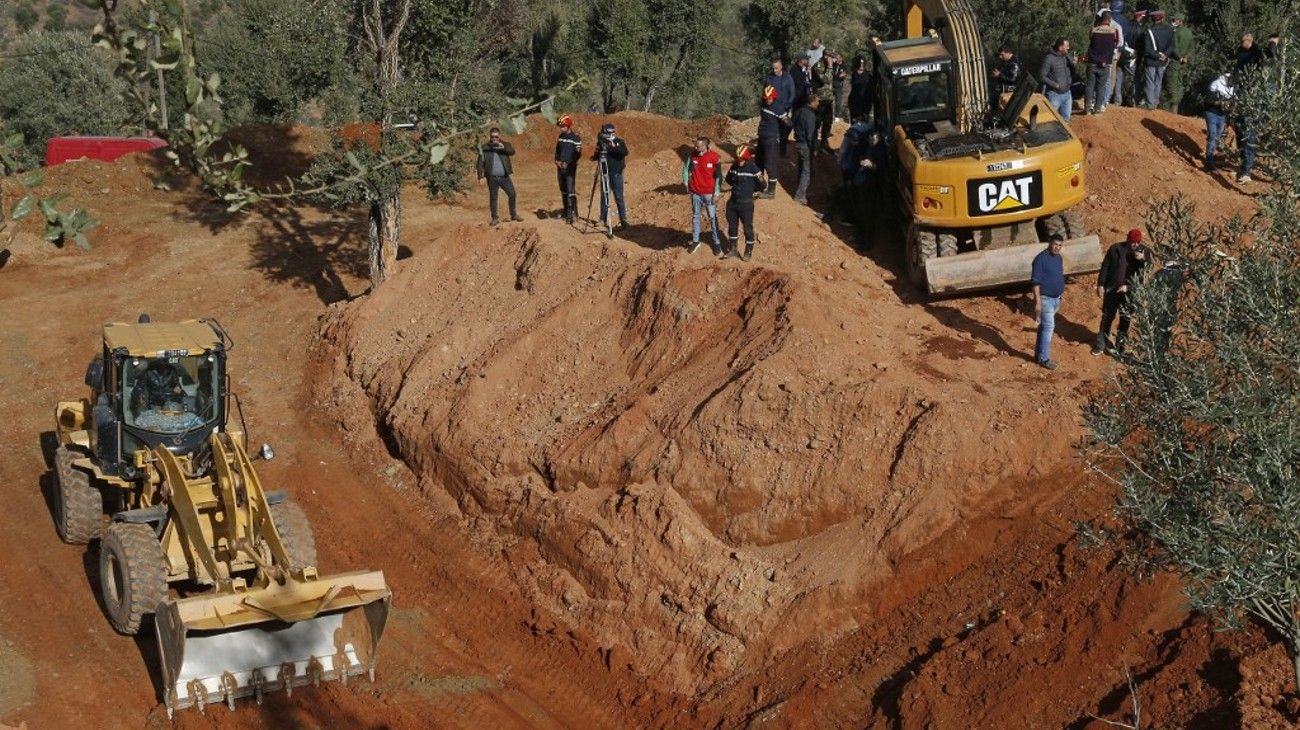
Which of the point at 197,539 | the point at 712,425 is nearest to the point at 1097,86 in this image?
the point at 712,425

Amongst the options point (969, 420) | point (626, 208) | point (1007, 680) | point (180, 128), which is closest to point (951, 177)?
point (969, 420)

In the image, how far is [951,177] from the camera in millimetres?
17859

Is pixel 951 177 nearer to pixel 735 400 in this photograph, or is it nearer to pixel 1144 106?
pixel 735 400

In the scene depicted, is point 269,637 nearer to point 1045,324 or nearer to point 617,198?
point 1045,324

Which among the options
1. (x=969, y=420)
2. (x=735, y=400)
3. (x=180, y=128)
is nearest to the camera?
(x=180, y=128)

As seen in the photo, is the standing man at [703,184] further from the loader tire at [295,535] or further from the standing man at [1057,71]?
the loader tire at [295,535]

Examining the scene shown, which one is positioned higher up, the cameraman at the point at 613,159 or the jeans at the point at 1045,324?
the cameraman at the point at 613,159

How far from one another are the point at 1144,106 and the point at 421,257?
12.6 metres

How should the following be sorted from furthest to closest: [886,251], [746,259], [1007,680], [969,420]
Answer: [886,251]
[746,259]
[969,420]
[1007,680]

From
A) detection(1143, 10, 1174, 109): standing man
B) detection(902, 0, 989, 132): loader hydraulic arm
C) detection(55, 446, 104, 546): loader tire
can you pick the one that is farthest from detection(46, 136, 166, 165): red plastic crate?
detection(1143, 10, 1174, 109): standing man

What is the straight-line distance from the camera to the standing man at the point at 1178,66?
79.1 feet

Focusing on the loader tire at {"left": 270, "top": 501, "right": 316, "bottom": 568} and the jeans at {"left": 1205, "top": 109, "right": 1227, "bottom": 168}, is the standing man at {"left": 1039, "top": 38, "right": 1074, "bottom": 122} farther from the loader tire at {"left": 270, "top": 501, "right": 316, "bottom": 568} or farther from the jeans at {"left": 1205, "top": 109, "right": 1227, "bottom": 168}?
the loader tire at {"left": 270, "top": 501, "right": 316, "bottom": 568}

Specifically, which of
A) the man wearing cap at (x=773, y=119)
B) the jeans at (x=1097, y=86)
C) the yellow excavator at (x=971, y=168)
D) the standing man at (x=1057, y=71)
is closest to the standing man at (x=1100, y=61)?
the jeans at (x=1097, y=86)

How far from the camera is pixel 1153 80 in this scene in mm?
23969
